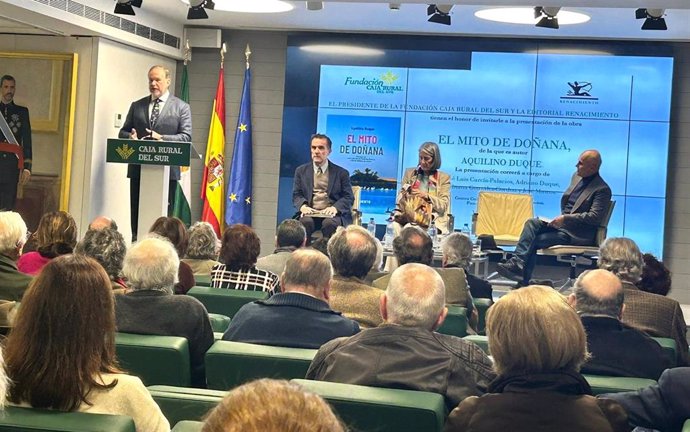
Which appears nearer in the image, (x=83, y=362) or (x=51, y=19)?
(x=83, y=362)

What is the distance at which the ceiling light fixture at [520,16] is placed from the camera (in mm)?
9289

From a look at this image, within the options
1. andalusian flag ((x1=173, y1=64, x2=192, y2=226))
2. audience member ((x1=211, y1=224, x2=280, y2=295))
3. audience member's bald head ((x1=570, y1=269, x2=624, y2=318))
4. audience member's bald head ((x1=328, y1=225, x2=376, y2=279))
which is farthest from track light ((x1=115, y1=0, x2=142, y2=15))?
audience member's bald head ((x1=570, y1=269, x2=624, y2=318))

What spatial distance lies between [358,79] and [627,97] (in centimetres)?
285

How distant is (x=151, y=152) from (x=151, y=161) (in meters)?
0.07

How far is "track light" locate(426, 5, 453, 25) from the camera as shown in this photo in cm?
855

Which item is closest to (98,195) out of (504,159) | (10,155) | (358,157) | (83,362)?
(10,155)

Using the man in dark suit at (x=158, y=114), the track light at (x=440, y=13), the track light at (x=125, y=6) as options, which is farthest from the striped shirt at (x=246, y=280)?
the track light at (x=440, y=13)

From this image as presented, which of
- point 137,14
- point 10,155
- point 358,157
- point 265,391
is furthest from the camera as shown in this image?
point 358,157

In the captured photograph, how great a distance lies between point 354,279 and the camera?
4285 mm

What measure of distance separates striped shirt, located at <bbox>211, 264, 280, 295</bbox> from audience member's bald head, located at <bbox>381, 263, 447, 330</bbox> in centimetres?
196

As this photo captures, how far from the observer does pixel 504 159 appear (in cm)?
1032

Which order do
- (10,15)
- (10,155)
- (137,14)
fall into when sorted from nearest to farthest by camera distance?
(10,15) → (10,155) → (137,14)

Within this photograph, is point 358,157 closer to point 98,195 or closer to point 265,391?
point 98,195

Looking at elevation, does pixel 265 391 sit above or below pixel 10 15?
below
